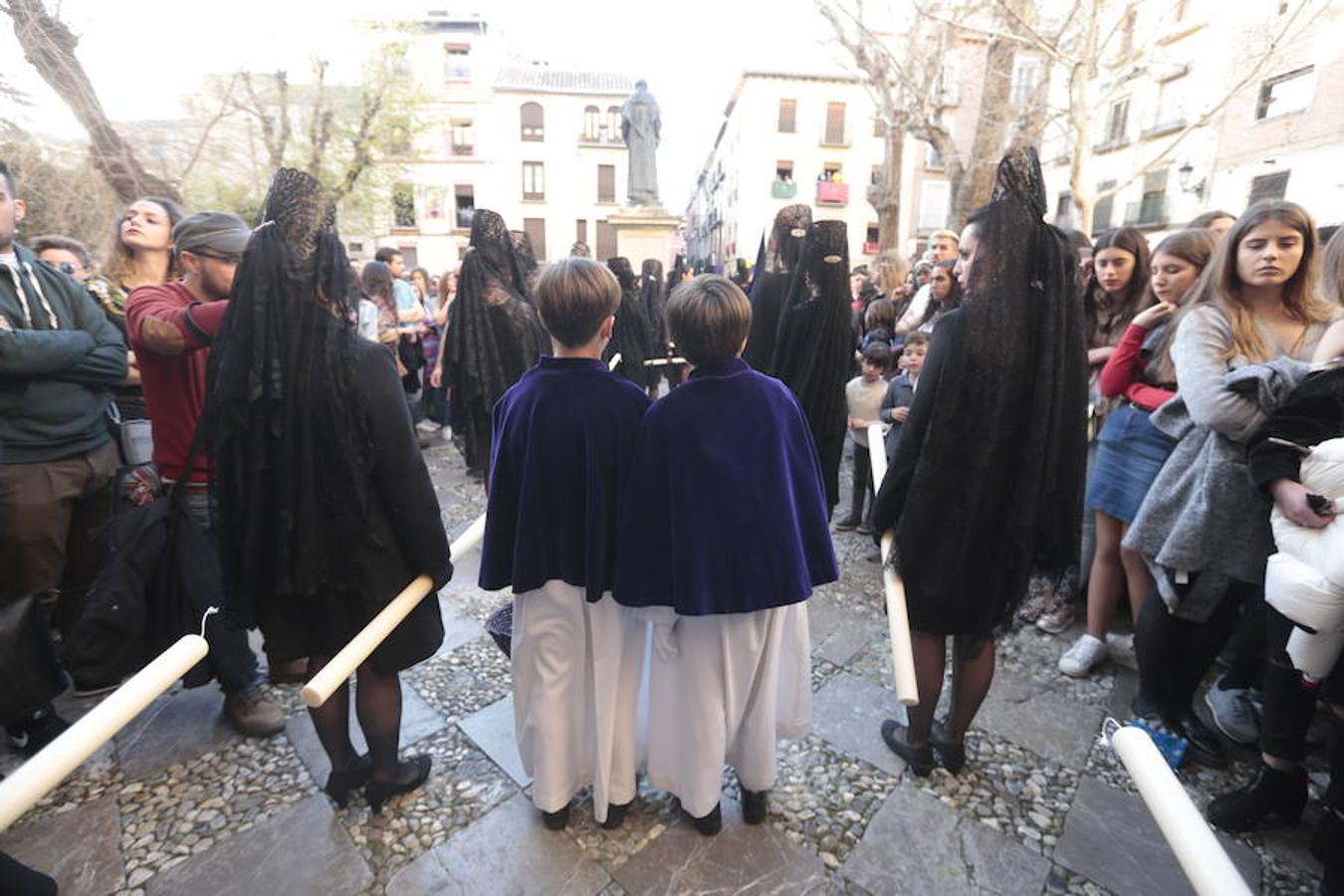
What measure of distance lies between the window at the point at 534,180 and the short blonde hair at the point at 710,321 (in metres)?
31.1

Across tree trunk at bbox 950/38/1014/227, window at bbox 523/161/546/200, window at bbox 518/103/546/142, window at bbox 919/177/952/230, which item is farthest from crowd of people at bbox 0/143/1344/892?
window at bbox 518/103/546/142

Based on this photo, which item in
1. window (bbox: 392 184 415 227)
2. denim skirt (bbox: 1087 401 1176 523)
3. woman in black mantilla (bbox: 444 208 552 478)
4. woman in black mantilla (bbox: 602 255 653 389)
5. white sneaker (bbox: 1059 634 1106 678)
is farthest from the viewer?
window (bbox: 392 184 415 227)

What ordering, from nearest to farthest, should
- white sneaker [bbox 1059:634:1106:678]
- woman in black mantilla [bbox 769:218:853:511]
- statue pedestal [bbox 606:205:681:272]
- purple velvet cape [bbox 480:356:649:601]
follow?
1. purple velvet cape [bbox 480:356:649:601]
2. white sneaker [bbox 1059:634:1106:678]
3. woman in black mantilla [bbox 769:218:853:511]
4. statue pedestal [bbox 606:205:681:272]

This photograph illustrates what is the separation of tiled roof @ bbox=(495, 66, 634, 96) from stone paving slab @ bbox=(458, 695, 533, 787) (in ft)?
105

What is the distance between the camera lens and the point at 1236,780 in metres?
2.22

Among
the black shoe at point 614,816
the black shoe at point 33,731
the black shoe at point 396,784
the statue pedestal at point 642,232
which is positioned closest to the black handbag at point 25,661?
the black shoe at point 33,731

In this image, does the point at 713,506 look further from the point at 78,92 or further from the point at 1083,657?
the point at 78,92

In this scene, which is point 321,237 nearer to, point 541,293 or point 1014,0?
point 541,293

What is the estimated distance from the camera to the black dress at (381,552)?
69.2 inches

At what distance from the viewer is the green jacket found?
93.0 inches

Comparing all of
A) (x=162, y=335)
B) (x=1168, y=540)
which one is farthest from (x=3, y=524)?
(x=1168, y=540)

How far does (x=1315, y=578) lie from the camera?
1614 millimetres

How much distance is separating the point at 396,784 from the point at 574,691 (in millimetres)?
761

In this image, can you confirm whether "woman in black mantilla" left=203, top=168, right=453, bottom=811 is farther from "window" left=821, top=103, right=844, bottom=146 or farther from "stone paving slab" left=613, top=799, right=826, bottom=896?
"window" left=821, top=103, right=844, bottom=146
